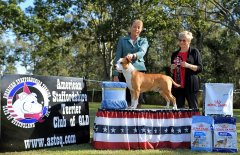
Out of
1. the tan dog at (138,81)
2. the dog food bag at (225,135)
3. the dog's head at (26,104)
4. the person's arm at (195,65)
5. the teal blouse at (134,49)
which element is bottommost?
the dog food bag at (225,135)

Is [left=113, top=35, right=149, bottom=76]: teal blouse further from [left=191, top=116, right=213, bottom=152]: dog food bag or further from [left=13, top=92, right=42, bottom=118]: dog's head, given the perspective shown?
[left=13, top=92, right=42, bottom=118]: dog's head

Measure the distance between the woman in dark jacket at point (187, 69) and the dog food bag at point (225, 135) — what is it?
631 millimetres

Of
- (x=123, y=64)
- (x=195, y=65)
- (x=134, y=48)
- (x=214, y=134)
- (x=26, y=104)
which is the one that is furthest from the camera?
(x=134, y=48)

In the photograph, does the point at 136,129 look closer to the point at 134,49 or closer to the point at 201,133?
the point at 201,133

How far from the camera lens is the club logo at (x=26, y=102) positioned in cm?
561

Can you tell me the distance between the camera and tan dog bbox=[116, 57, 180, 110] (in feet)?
19.7

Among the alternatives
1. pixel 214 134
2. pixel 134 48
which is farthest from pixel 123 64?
pixel 214 134

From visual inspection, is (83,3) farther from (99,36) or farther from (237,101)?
(237,101)

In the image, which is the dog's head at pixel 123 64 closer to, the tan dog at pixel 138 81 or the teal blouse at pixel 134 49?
the tan dog at pixel 138 81

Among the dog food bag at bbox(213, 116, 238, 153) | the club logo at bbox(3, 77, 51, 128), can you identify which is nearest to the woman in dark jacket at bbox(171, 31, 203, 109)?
the dog food bag at bbox(213, 116, 238, 153)

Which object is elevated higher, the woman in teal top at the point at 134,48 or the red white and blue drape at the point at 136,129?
the woman in teal top at the point at 134,48

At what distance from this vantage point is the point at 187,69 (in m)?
6.43

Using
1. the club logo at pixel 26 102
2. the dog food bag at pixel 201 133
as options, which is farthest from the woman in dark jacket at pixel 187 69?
the club logo at pixel 26 102

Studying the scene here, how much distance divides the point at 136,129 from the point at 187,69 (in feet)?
4.43
